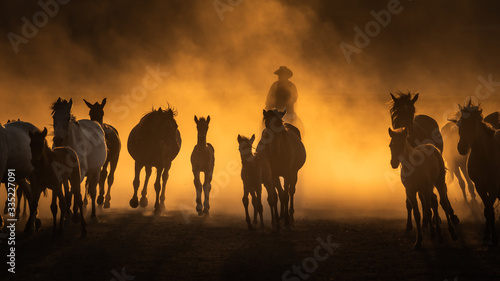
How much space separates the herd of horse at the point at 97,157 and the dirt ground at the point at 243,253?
0.68 m

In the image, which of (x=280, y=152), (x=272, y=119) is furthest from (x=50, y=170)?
(x=280, y=152)

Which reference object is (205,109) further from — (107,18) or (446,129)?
(446,129)

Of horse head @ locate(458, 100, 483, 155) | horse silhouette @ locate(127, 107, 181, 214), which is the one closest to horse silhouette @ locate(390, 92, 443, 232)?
horse head @ locate(458, 100, 483, 155)

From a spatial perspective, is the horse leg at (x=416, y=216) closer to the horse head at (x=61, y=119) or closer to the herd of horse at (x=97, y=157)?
the herd of horse at (x=97, y=157)

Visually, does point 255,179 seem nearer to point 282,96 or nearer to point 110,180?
point 110,180

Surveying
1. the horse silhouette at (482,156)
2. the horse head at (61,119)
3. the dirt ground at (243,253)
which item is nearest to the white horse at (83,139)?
the horse head at (61,119)

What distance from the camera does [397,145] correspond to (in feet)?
34.6

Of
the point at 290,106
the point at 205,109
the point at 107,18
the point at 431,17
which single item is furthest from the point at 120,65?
the point at 290,106

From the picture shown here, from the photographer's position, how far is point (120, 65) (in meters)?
65.8

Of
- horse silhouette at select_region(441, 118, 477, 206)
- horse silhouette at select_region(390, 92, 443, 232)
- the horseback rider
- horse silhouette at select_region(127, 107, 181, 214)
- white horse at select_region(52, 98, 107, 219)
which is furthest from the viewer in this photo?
the horseback rider

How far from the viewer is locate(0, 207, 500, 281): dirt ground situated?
823cm

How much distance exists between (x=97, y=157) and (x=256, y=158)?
4013mm

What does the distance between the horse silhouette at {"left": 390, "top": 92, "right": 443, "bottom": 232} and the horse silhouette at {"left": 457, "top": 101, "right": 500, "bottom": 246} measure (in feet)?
3.03

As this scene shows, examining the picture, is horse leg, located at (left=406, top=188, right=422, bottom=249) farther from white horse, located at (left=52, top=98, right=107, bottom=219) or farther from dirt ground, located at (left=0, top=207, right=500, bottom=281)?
white horse, located at (left=52, top=98, right=107, bottom=219)
